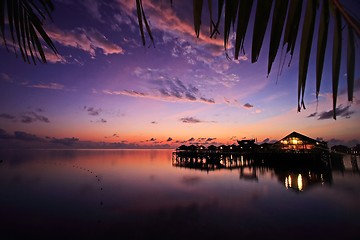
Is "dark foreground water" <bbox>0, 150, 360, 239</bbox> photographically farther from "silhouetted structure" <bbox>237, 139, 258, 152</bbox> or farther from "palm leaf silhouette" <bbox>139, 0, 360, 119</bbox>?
"silhouetted structure" <bbox>237, 139, 258, 152</bbox>

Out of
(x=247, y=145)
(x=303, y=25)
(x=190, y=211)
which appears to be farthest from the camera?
(x=247, y=145)

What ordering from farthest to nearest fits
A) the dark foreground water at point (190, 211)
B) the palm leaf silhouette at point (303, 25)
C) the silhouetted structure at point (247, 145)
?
the silhouetted structure at point (247, 145)
the dark foreground water at point (190, 211)
the palm leaf silhouette at point (303, 25)

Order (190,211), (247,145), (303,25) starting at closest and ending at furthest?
1. (303,25)
2. (190,211)
3. (247,145)

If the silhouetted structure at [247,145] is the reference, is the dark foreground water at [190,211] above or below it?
below

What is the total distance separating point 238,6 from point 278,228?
47.0ft

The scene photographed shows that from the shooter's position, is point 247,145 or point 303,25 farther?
point 247,145

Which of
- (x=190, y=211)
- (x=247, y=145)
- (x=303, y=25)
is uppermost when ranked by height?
(x=247, y=145)

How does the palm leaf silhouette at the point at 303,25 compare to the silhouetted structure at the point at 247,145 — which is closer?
the palm leaf silhouette at the point at 303,25

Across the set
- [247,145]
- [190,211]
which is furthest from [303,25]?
[247,145]

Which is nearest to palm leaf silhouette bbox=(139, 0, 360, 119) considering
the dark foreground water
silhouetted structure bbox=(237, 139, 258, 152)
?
the dark foreground water

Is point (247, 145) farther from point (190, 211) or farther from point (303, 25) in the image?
point (303, 25)

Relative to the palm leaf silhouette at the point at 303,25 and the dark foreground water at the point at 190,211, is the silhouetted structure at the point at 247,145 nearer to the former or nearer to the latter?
the dark foreground water at the point at 190,211

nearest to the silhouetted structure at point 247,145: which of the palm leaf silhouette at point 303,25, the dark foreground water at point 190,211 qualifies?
the dark foreground water at point 190,211

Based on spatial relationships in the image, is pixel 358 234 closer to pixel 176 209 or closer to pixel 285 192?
pixel 285 192
